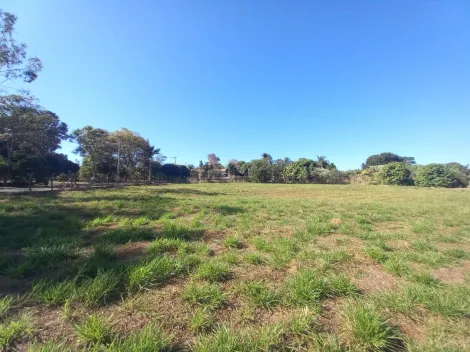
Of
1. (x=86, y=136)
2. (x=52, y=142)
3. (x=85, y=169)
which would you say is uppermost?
(x=86, y=136)

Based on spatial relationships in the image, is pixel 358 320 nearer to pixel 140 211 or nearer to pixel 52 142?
pixel 140 211

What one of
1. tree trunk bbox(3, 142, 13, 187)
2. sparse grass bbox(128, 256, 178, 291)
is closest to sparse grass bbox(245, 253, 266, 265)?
sparse grass bbox(128, 256, 178, 291)

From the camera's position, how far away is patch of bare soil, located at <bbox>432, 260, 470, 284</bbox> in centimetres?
348

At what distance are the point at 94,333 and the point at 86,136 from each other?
46.9 m

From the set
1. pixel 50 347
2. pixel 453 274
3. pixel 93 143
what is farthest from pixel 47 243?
pixel 93 143

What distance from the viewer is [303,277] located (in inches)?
120

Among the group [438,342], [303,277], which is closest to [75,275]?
[303,277]

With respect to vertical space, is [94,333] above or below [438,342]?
above

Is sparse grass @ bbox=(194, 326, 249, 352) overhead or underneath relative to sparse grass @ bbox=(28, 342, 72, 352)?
underneath

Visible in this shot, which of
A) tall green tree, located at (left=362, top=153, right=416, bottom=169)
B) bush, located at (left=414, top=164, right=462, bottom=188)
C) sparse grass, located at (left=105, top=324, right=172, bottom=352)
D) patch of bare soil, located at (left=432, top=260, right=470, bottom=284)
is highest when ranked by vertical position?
tall green tree, located at (left=362, top=153, right=416, bottom=169)

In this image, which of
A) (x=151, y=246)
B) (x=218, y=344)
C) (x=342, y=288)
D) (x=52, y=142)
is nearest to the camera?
(x=218, y=344)

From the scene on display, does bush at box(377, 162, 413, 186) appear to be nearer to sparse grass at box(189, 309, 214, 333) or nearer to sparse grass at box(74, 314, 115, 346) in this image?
sparse grass at box(189, 309, 214, 333)

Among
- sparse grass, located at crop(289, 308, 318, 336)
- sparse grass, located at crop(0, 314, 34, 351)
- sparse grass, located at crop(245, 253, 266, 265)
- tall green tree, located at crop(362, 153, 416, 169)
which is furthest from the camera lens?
tall green tree, located at crop(362, 153, 416, 169)

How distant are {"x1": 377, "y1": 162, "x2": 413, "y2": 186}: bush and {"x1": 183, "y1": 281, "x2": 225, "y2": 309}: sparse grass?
203ft
